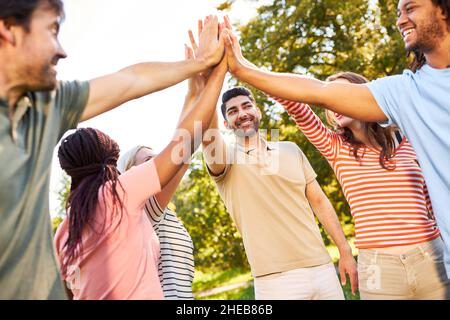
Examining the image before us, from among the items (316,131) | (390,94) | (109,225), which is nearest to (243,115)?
(316,131)

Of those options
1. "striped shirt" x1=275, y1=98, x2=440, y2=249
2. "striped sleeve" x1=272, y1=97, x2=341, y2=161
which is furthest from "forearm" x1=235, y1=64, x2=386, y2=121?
"striped sleeve" x1=272, y1=97, x2=341, y2=161

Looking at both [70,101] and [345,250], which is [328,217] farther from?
[70,101]

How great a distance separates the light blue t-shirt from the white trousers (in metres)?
1.23

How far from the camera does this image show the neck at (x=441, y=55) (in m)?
2.82

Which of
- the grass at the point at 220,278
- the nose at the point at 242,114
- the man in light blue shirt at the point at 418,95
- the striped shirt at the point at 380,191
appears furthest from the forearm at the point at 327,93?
the grass at the point at 220,278

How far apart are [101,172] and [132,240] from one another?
36 centimetres

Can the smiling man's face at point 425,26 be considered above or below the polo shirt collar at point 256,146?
above

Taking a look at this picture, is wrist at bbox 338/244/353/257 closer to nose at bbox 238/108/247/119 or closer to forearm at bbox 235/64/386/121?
nose at bbox 238/108/247/119

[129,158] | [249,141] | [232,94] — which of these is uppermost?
[232,94]

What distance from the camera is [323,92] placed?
290 cm

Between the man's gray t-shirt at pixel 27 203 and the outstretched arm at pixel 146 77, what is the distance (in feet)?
0.95

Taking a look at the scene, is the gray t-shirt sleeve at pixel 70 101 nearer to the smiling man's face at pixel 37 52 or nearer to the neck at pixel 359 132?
the smiling man's face at pixel 37 52

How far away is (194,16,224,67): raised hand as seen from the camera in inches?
124

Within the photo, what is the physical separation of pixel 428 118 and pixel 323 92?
55 centimetres
